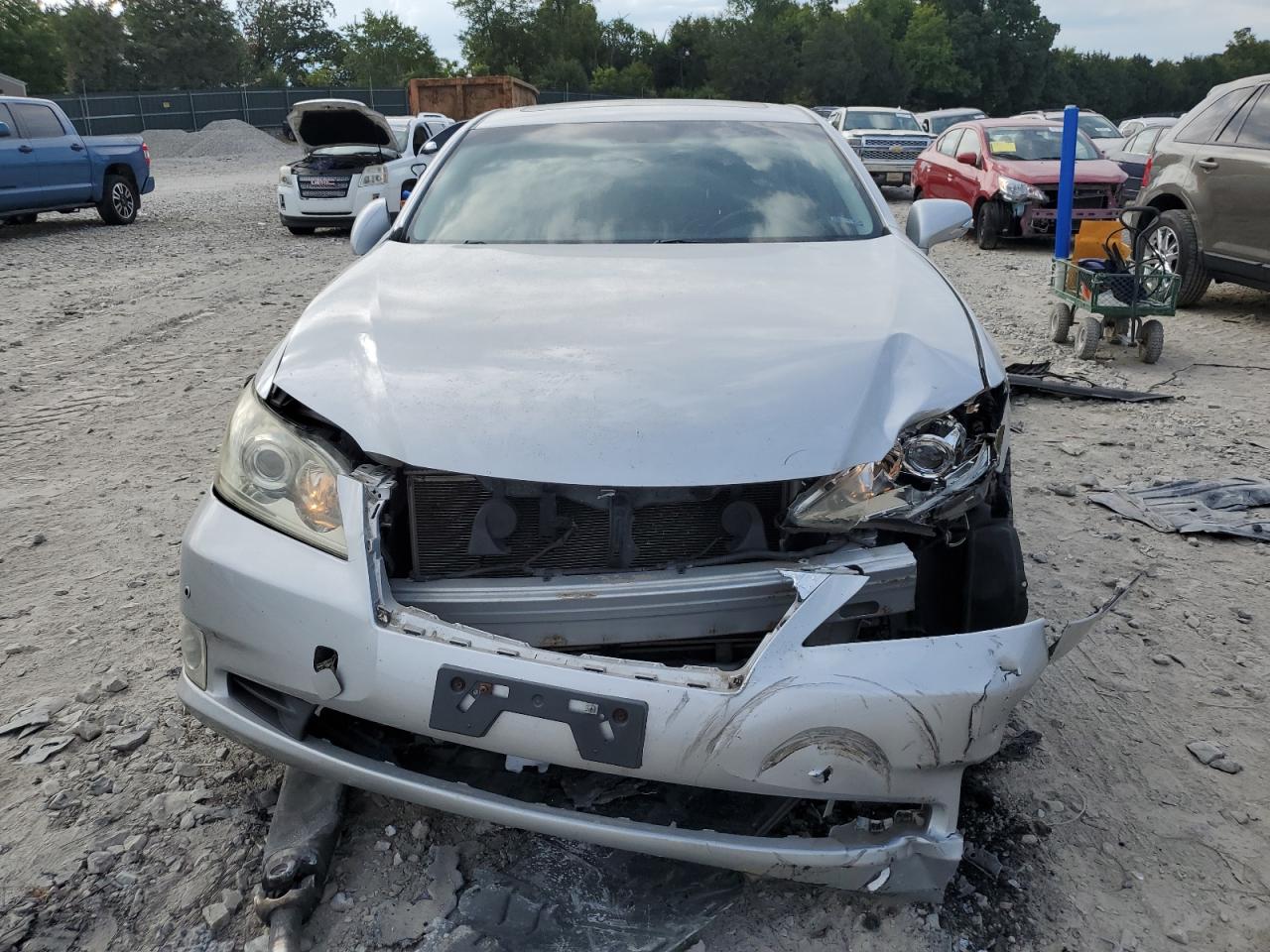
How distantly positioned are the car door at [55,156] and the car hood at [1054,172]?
1169 cm

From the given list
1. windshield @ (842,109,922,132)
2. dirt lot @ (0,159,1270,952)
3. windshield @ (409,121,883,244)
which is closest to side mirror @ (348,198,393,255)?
windshield @ (409,121,883,244)

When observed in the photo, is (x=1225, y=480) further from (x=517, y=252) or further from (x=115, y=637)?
(x=115, y=637)

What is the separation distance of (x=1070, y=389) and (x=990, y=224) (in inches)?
262

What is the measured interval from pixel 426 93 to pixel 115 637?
2516 cm

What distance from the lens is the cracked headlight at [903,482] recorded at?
1924 mm

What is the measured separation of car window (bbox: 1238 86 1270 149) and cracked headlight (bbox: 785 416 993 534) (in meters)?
6.80

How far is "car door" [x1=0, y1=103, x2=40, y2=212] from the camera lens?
39.6ft

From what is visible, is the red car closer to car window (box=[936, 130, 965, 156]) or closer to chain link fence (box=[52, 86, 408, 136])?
car window (box=[936, 130, 965, 156])

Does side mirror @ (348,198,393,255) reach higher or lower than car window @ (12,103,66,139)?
lower

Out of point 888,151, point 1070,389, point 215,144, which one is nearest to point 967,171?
point 888,151

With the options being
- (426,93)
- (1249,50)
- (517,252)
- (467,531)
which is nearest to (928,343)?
(467,531)

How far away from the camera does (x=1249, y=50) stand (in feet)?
280

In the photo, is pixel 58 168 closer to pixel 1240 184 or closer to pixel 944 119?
pixel 1240 184

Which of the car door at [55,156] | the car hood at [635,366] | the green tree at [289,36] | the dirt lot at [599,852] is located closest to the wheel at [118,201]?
the car door at [55,156]
